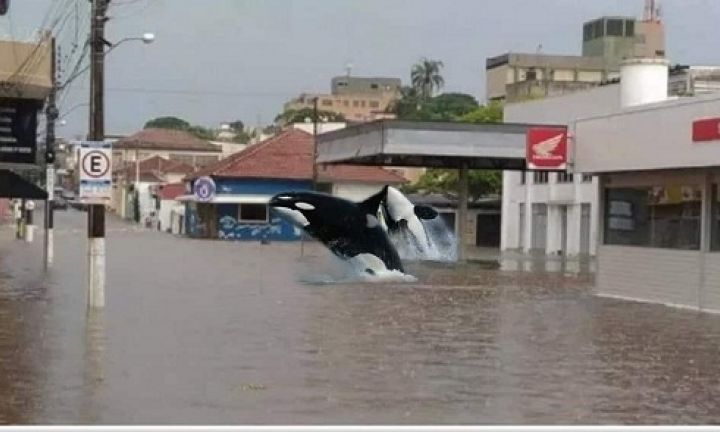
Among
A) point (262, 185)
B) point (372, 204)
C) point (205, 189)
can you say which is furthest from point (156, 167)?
point (372, 204)

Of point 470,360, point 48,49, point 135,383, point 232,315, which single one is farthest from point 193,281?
point 135,383

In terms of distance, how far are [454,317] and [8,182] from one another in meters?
20.6

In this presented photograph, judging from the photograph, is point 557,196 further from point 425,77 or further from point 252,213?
point 425,77

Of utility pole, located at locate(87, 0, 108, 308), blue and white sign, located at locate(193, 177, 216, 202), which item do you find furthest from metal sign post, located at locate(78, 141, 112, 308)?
blue and white sign, located at locate(193, 177, 216, 202)

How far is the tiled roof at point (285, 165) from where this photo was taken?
83.1 m

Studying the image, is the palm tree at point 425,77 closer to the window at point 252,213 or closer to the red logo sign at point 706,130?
the window at point 252,213

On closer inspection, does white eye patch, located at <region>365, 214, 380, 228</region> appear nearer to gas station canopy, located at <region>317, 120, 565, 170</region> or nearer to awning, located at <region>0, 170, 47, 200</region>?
gas station canopy, located at <region>317, 120, 565, 170</region>

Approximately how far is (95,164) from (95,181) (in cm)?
29

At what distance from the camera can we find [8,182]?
40.0 meters

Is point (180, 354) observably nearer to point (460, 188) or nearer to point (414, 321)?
point (414, 321)

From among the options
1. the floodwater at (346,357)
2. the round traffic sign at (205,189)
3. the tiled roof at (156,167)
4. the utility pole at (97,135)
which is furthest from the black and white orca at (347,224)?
the tiled roof at (156,167)

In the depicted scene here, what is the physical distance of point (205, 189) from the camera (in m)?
76.5

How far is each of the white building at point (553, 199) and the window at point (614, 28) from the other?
1850 inches

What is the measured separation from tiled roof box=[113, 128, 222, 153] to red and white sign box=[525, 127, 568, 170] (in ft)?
418
